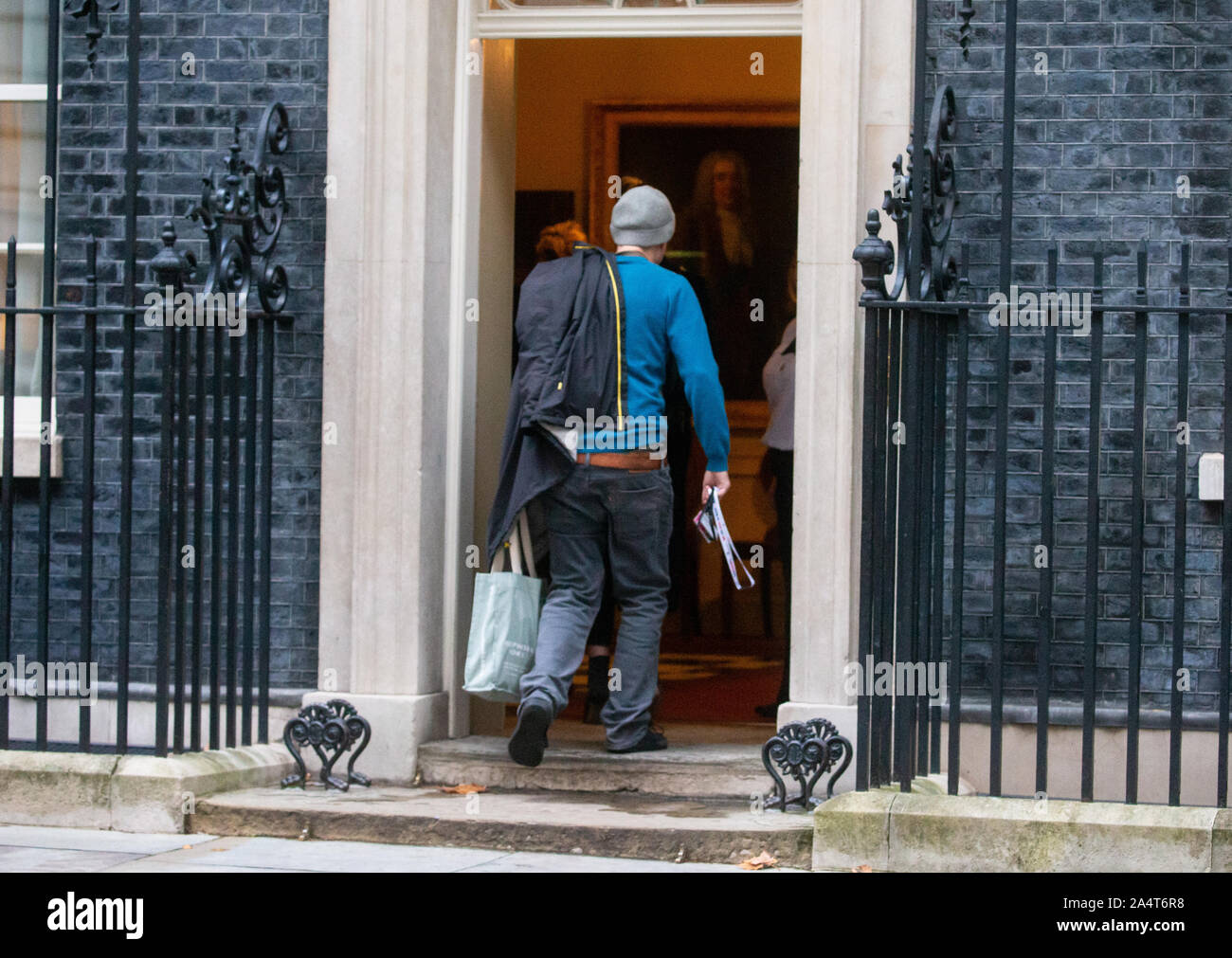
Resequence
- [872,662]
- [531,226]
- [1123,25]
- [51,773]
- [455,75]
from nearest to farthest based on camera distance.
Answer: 1. [872,662]
2. [51,773]
3. [1123,25]
4. [455,75]
5. [531,226]

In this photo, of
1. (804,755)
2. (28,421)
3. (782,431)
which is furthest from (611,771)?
(28,421)

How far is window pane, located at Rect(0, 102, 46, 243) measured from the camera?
7.62 m

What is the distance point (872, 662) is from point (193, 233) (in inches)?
126

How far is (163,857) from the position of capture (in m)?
5.70

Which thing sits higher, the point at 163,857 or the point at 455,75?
the point at 455,75

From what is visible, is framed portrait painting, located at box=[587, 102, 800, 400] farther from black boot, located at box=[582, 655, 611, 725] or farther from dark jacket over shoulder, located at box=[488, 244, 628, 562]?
dark jacket over shoulder, located at box=[488, 244, 628, 562]

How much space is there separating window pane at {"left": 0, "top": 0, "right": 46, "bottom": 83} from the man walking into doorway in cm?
266

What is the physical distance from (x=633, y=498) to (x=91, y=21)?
280cm

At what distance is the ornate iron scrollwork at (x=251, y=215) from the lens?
Answer: 645 cm

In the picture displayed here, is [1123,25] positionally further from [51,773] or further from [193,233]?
[51,773]

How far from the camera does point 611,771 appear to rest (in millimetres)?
6605

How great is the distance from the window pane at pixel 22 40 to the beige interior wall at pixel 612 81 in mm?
3336

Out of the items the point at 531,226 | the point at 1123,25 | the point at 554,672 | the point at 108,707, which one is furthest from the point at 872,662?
the point at 531,226

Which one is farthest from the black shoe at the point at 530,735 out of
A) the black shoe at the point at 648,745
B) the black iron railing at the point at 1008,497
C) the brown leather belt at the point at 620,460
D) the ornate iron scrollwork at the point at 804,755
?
the black iron railing at the point at 1008,497
